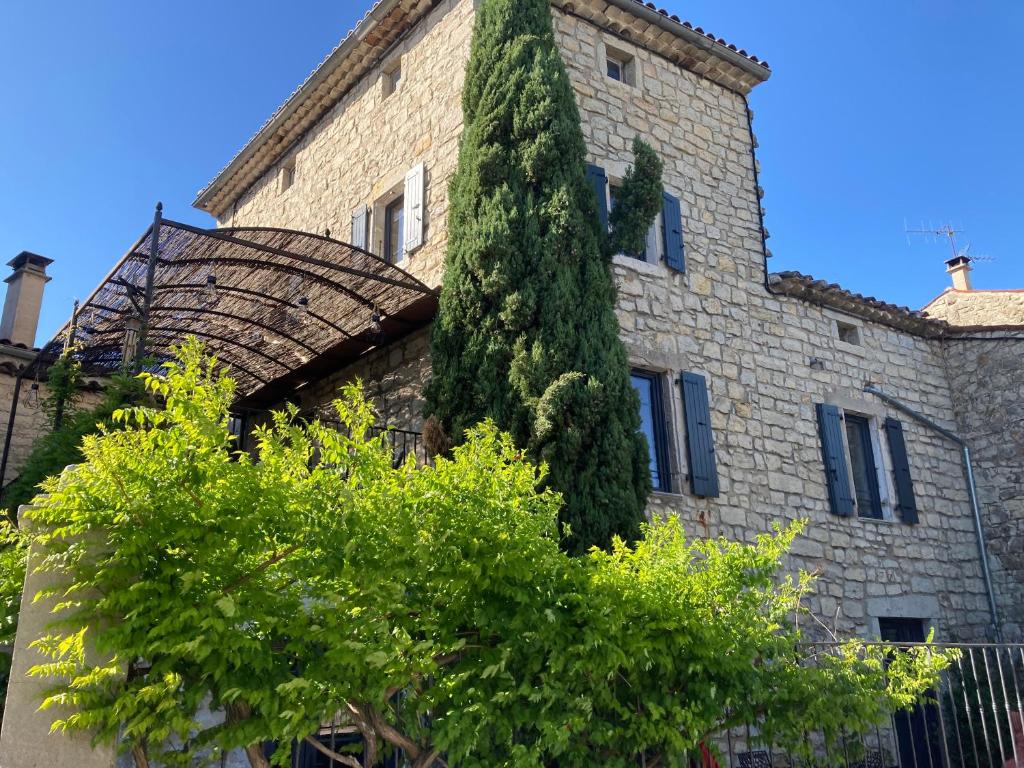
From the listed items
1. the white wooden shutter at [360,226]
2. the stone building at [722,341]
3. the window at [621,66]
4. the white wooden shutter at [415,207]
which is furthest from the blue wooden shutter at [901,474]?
the white wooden shutter at [360,226]

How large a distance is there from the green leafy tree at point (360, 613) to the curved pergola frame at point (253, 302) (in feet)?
12.3

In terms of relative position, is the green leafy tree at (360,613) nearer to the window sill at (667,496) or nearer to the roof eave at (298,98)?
the window sill at (667,496)

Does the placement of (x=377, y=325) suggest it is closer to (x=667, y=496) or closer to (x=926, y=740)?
(x=667, y=496)

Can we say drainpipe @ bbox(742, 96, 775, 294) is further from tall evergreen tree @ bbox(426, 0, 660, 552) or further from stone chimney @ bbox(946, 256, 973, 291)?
stone chimney @ bbox(946, 256, 973, 291)

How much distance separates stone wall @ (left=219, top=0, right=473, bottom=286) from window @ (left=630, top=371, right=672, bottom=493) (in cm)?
241

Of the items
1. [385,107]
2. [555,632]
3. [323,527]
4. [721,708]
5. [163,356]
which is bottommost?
[721,708]

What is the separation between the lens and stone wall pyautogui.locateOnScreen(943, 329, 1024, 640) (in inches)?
427

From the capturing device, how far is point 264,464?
3732mm

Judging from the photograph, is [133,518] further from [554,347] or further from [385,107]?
[385,107]

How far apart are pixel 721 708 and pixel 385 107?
8683 mm

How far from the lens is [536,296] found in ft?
24.6

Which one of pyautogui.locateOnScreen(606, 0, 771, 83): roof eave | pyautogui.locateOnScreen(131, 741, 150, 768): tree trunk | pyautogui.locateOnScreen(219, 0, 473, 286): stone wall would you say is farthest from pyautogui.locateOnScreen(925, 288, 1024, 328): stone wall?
pyautogui.locateOnScreen(131, 741, 150, 768): tree trunk

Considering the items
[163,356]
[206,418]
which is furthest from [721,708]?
[163,356]

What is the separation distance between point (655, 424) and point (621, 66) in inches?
177
